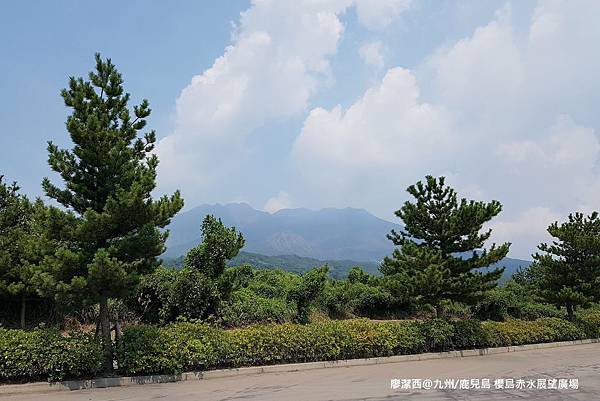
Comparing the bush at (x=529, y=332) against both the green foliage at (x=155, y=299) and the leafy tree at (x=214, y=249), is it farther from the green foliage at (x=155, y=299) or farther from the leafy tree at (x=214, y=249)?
the green foliage at (x=155, y=299)

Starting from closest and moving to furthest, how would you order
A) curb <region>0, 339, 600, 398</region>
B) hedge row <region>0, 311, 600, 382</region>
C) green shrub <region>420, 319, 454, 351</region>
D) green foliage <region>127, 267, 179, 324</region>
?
curb <region>0, 339, 600, 398</region>, hedge row <region>0, 311, 600, 382</region>, green shrub <region>420, 319, 454, 351</region>, green foliage <region>127, 267, 179, 324</region>

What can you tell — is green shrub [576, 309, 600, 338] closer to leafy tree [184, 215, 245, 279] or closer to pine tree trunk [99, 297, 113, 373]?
leafy tree [184, 215, 245, 279]

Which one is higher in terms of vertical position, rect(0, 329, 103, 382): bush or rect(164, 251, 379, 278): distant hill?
rect(164, 251, 379, 278): distant hill

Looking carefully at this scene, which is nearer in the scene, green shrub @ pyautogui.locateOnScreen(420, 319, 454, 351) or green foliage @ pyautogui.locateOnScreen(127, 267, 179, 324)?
green shrub @ pyautogui.locateOnScreen(420, 319, 454, 351)

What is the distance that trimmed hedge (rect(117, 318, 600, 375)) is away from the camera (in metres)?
9.16

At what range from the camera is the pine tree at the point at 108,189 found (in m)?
9.02

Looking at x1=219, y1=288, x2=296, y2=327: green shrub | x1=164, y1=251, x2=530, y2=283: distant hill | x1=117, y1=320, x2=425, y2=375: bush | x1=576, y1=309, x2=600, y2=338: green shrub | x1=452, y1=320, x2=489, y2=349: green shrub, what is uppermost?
x1=164, y1=251, x2=530, y2=283: distant hill

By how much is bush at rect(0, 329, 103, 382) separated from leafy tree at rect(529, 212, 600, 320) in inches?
661

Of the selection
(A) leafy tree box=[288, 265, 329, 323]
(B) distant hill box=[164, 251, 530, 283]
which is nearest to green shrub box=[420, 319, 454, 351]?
(A) leafy tree box=[288, 265, 329, 323]

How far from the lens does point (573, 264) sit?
18.4 meters

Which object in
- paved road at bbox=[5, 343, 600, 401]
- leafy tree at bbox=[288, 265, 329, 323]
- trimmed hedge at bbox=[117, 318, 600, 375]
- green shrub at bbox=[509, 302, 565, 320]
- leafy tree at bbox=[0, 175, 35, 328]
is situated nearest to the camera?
paved road at bbox=[5, 343, 600, 401]

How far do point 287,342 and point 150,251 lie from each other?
3.76 metres

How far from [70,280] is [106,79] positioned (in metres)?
4.29

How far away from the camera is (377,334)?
12.1 m
